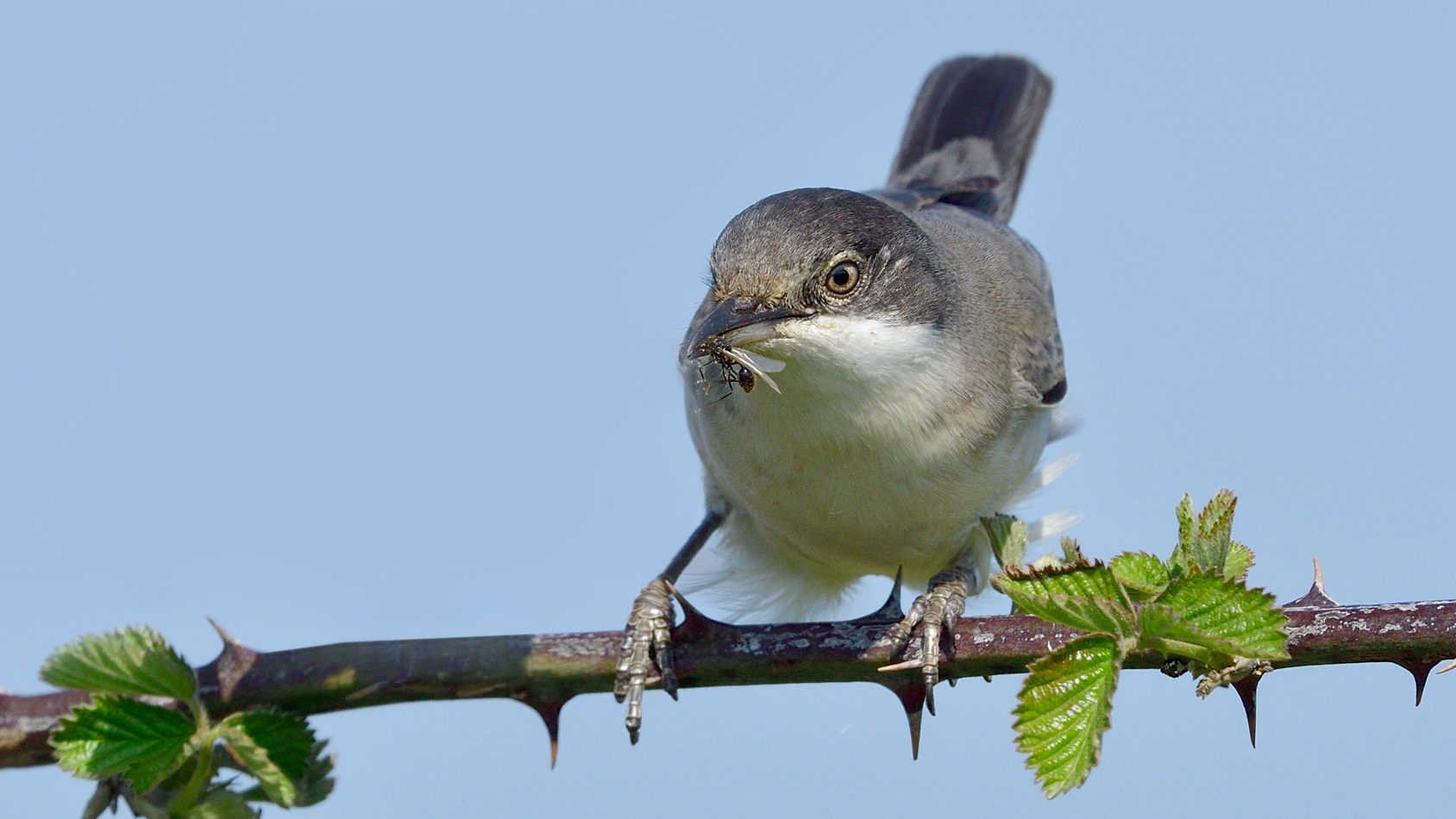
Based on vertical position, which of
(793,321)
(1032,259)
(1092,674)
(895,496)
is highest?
(1032,259)

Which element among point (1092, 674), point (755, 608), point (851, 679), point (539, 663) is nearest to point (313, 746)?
point (539, 663)

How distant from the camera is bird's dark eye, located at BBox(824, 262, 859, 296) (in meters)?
4.11

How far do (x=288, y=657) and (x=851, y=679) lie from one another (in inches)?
50.7

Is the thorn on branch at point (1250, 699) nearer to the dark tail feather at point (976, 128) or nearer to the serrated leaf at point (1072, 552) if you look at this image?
the serrated leaf at point (1072, 552)

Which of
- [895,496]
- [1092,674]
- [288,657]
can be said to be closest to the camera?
[1092,674]

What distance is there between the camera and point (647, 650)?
14.5 ft

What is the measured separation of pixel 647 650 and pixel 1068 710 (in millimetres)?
2149

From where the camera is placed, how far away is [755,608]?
6113 millimetres

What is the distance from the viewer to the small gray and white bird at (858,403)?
4.01m

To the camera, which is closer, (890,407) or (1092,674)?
(1092,674)

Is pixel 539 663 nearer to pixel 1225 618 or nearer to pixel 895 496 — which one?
pixel 1225 618

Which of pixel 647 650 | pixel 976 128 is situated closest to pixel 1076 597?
pixel 647 650

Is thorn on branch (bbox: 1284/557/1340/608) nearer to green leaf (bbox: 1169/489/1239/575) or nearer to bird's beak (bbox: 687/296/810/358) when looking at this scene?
green leaf (bbox: 1169/489/1239/575)

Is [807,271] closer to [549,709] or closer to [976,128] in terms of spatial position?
[549,709]
